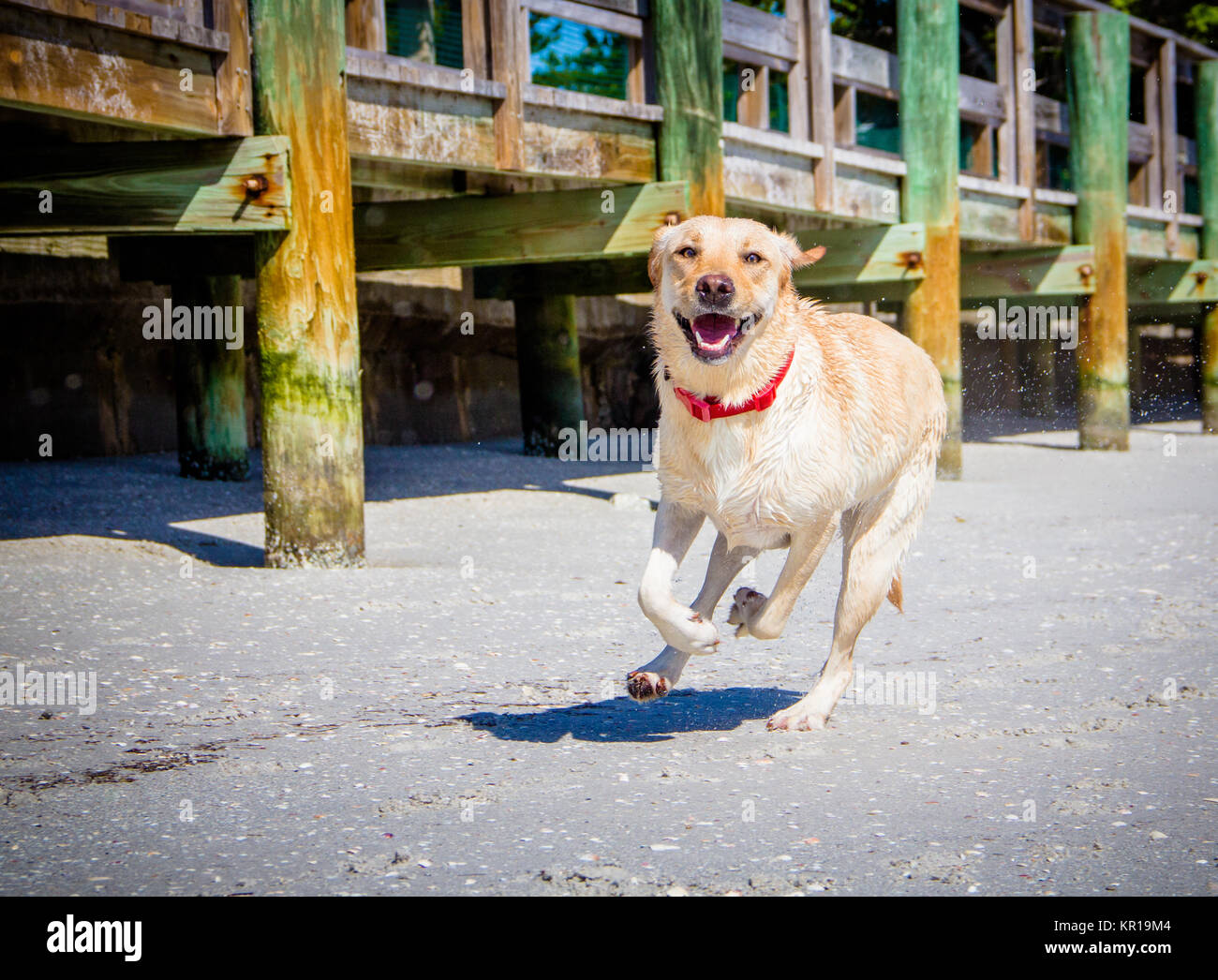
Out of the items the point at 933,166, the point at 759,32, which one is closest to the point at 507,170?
the point at 759,32

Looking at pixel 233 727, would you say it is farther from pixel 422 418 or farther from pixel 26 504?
pixel 422 418

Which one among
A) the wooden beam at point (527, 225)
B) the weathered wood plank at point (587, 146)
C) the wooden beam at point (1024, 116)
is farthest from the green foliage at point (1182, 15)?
the wooden beam at point (527, 225)

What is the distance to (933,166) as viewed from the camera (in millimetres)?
12570

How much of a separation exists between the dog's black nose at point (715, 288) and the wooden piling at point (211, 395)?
7.46 m

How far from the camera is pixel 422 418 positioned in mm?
14836

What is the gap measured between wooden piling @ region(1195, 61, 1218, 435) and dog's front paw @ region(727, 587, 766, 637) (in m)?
15.5

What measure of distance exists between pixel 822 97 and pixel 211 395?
5.43 metres

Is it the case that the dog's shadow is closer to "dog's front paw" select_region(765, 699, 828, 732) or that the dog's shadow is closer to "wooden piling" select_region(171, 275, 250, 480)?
"dog's front paw" select_region(765, 699, 828, 732)

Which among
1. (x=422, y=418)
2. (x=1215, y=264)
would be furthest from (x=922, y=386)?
(x=1215, y=264)

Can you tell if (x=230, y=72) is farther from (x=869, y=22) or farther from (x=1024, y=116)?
(x=869, y=22)

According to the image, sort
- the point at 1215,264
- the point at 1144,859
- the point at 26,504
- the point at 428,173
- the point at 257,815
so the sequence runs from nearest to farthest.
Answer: the point at 1144,859 < the point at 257,815 < the point at 26,504 < the point at 428,173 < the point at 1215,264

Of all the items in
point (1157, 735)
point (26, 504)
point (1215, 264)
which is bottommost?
point (1157, 735)

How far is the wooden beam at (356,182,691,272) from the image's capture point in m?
9.26
